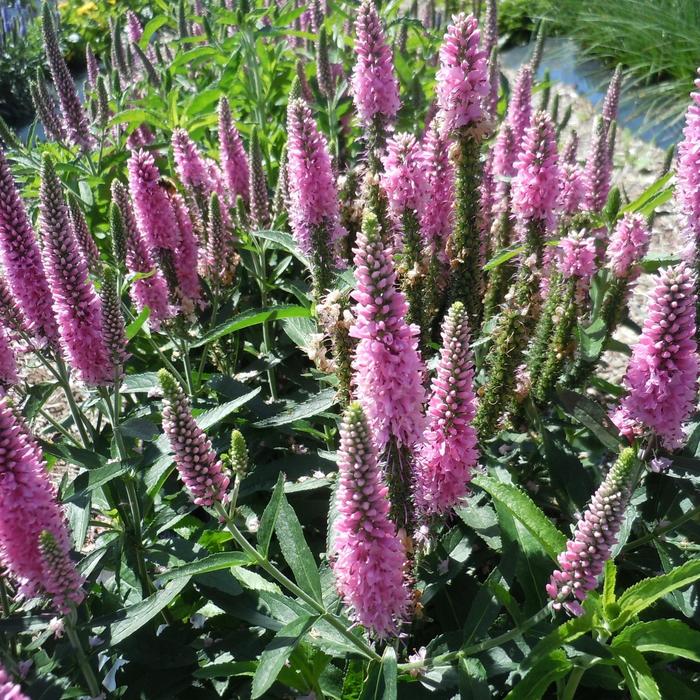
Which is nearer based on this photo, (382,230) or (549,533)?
(549,533)

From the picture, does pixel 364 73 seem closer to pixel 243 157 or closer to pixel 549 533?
pixel 243 157

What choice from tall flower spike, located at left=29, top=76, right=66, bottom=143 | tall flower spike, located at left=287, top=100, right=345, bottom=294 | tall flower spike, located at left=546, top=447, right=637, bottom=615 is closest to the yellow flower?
tall flower spike, located at left=29, top=76, right=66, bottom=143

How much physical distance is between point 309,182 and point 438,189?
58 cm

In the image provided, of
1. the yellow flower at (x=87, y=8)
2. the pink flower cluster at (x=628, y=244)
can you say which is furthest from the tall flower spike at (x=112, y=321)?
the yellow flower at (x=87, y=8)

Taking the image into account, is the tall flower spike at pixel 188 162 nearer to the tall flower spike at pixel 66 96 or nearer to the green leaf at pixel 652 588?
the tall flower spike at pixel 66 96

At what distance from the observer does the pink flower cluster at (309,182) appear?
118 inches

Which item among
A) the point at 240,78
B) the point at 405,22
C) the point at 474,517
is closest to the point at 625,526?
the point at 474,517

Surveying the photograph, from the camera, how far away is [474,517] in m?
2.77

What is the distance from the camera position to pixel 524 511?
2.22m

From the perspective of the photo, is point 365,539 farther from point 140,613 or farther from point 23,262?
point 23,262

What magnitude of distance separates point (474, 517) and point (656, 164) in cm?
716

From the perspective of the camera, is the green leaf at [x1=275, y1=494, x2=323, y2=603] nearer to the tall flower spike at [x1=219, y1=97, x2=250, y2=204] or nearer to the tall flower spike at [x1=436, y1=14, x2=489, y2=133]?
the tall flower spike at [x1=436, y1=14, x2=489, y2=133]

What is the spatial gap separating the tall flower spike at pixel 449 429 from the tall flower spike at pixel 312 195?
113 centimetres

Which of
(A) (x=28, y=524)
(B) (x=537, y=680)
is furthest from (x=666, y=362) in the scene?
(A) (x=28, y=524)
